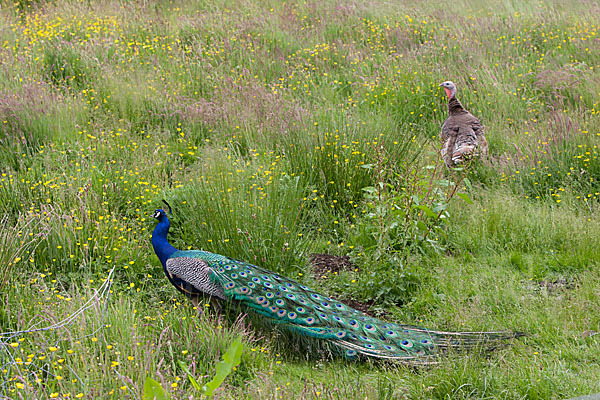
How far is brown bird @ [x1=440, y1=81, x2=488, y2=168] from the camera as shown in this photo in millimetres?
6602

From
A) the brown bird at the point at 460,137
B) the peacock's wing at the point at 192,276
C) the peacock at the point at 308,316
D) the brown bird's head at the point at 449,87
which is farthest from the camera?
the brown bird's head at the point at 449,87

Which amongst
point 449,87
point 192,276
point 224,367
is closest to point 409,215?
point 192,276

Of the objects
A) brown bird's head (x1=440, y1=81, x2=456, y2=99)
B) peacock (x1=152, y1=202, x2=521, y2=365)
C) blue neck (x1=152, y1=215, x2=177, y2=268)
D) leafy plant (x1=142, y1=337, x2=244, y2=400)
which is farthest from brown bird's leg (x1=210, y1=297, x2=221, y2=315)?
brown bird's head (x1=440, y1=81, x2=456, y2=99)

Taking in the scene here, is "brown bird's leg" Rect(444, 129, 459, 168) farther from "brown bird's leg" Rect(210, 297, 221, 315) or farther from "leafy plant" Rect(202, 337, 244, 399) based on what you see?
"leafy plant" Rect(202, 337, 244, 399)

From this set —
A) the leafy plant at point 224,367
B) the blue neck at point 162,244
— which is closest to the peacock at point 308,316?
the blue neck at point 162,244

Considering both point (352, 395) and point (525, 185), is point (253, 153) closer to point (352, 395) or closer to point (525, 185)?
point (525, 185)

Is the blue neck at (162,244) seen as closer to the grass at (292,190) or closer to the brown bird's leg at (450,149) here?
the grass at (292,190)

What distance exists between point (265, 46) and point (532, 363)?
684 centimetres

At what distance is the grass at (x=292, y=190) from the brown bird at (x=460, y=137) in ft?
0.88

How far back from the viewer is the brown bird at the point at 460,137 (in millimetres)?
6602

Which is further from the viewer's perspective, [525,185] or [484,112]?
[484,112]

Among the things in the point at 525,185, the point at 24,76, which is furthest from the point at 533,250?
the point at 24,76

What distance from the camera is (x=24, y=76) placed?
320 inches

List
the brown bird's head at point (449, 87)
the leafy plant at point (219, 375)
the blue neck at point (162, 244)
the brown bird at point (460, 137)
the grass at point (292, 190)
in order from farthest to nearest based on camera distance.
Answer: the brown bird's head at point (449, 87)
the brown bird at point (460, 137)
the blue neck at point (162, 244)
the grass at point (292, 190)
the leafy plant at point (219, 375)
